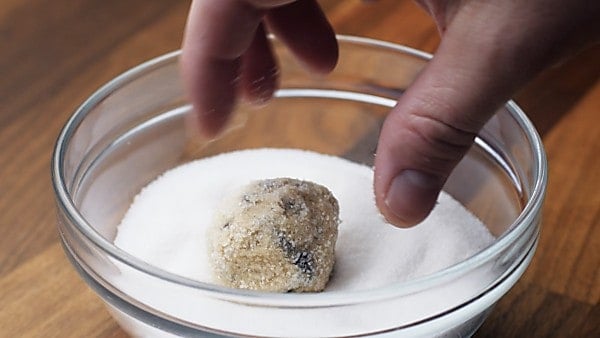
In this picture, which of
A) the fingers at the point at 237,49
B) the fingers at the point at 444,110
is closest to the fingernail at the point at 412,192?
the fingers at the point at 444,110

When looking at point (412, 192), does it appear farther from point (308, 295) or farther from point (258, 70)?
point (258, 70)

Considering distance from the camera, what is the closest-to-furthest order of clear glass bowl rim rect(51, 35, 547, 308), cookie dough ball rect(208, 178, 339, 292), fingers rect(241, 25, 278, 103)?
clear glass bowl rim rect(51, 35, 547, 308)
cookie dough ball rect(208, 178, 339, 292)
fingers rect(241, 25, 278, 103)

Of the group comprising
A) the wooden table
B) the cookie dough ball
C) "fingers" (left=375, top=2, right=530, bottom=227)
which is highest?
"fingers" (left=375, top=2, right=530, bottom=227)

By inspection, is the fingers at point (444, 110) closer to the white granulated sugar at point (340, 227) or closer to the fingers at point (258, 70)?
the white granulated sugar at point (340, 227)

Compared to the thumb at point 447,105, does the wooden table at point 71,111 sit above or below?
below

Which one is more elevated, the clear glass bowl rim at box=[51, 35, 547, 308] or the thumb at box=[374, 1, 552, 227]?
the thumb at box=[374, 1, 552, 227]

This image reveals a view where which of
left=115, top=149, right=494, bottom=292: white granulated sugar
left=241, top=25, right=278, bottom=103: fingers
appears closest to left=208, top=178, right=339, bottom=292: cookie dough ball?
left=115, top=149, right=494, bottom=292: white granulated sugar

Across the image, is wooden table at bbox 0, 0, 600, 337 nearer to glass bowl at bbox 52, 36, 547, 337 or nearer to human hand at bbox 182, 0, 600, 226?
glass bowl at bbox 52, 36, 547, 337
